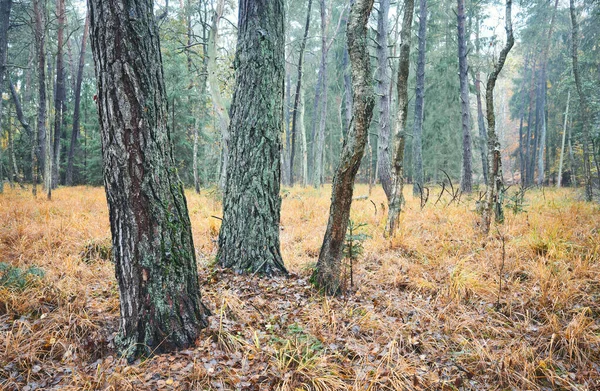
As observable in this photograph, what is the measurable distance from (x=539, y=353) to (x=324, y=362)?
1831 mm

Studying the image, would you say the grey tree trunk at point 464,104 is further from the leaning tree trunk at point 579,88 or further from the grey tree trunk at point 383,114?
the grey tree trunk at point 383,114

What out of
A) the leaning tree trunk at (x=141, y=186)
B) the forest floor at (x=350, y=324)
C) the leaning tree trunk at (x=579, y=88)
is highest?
the leaning tree trunk at (x=579, y=88)

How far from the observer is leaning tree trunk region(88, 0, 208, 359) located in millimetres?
2135

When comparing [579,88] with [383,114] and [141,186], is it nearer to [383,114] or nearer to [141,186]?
[383,114]

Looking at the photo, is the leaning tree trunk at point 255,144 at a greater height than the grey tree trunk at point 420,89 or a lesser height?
lesser

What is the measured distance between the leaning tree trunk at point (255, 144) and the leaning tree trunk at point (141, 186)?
1.22 metres

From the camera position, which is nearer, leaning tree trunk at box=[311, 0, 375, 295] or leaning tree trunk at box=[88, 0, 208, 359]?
leaning tree trunk at box=[88, 0, 208, 359]

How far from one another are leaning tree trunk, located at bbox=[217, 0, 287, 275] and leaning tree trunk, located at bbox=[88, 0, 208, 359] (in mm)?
1225

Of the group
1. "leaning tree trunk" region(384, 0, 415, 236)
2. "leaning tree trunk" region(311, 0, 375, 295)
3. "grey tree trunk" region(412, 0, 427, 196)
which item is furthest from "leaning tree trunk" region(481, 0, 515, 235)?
"grey tree trunk" region(412, 0, 427, 196)

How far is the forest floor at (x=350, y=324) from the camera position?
2232mm

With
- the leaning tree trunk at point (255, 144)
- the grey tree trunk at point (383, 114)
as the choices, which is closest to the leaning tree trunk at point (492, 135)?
the grey tree trunk at point (383, 114)

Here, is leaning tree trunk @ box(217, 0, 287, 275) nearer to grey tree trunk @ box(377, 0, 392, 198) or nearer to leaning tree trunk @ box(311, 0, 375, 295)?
leaning tree trunk @ box(311, 0, 375, 295)

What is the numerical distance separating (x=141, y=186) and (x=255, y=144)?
5.60 feet

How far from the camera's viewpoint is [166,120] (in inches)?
94.2
